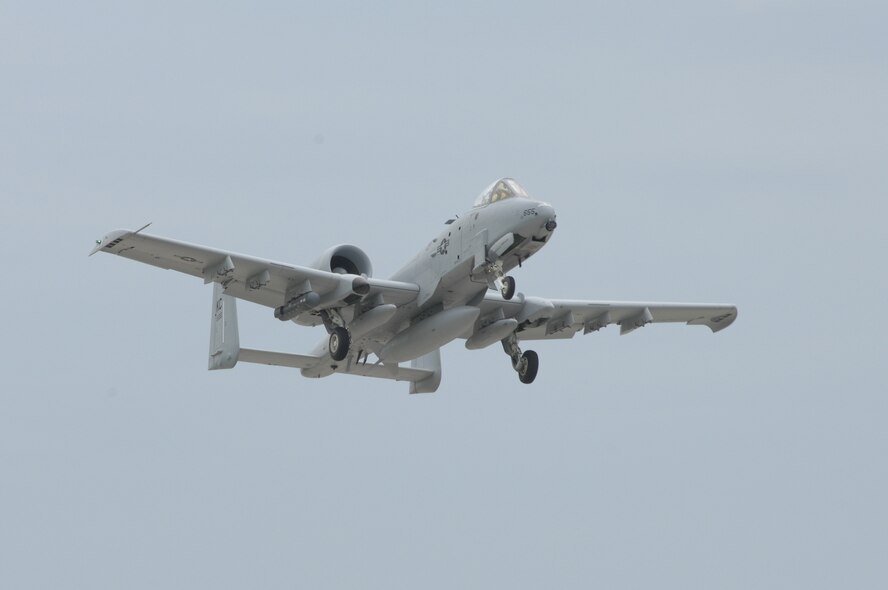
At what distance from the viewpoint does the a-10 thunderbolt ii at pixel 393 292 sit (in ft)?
119

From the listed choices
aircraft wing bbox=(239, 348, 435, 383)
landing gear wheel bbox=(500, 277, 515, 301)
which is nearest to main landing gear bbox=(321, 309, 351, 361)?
aircraft wing bbox=(239, 348, 435, 383)

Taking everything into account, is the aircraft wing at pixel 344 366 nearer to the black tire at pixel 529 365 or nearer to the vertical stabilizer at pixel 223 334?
the vertical stabilizer at pixel 223 334

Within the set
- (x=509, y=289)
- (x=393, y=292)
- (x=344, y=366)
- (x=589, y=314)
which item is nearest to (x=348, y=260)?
Result: (x=393, y=292)

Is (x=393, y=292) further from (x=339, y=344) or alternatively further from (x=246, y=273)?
(x=246, y=273)

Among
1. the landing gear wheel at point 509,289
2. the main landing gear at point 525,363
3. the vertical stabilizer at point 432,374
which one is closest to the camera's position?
the landing gear wheel at point 509,289

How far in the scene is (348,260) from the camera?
39.4 meters

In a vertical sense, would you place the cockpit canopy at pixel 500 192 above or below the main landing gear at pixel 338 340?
above

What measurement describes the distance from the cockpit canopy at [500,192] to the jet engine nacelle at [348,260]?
12.1 ft

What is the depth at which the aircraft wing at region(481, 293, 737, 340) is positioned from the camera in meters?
40.5

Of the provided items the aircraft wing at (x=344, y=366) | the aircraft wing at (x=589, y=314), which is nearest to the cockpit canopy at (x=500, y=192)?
the aircraft wing at (x=589, y=314)

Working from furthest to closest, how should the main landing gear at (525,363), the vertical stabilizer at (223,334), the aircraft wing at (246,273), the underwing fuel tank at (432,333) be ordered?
the main landing gear at (525,363) < the vertical stabilizer at (223,334) < the underwing fuel tank at (432,333) < the aircraft wing at (246,273)

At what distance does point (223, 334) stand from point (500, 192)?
763 centimetres

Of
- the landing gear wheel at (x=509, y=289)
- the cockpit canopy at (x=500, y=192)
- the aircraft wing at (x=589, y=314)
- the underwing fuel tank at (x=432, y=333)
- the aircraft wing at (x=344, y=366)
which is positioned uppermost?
the cockpit canopy at (x=500, y=192)

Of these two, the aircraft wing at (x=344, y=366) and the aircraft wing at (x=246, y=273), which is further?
the aircraft wing at (x=344, y=366)
